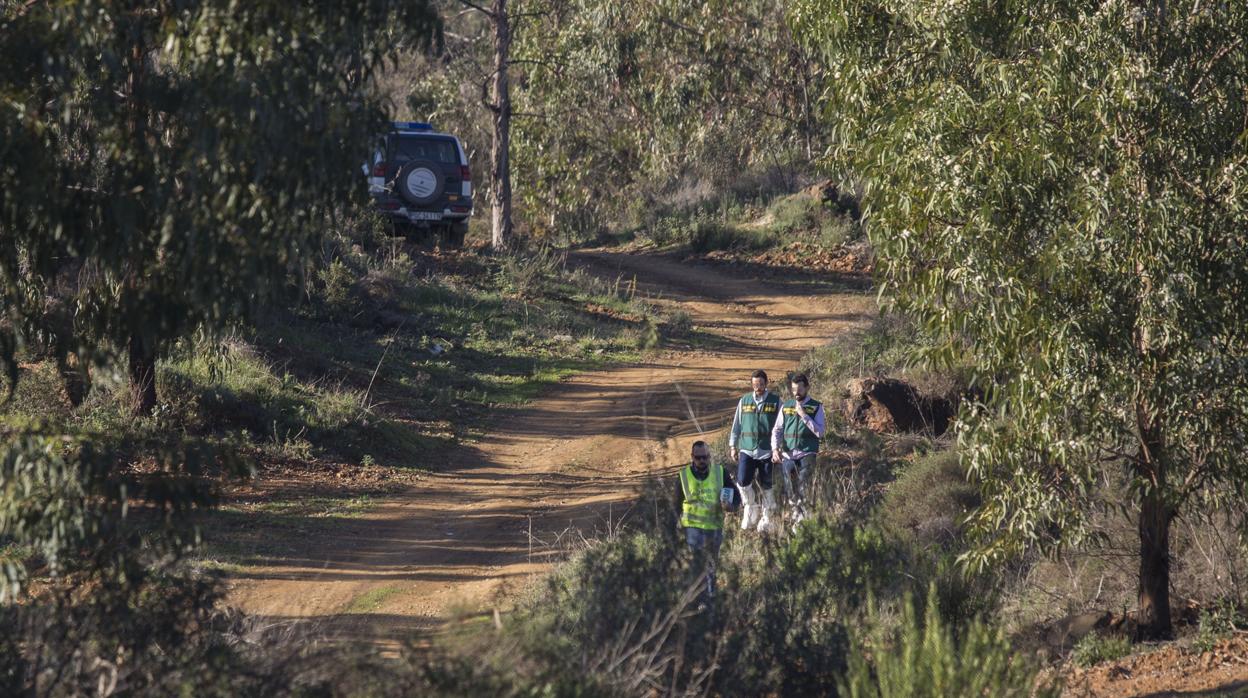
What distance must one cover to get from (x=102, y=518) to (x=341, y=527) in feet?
16.4

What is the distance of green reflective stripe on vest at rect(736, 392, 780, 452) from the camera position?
33.9ft

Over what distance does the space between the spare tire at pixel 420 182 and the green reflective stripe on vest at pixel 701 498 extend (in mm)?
13264

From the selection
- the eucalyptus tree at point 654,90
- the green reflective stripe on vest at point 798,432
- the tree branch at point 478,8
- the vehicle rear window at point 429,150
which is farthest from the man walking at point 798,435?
the vehicle rear window at point 429,150

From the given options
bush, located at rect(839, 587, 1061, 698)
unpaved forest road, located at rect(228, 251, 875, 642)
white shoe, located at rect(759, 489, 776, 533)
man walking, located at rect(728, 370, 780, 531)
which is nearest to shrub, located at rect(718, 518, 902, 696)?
bush, located at rect(839, 587, 1061, 698)

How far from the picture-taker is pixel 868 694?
18.1 feet

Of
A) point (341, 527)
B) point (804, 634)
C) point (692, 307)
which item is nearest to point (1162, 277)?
point (804, 634)

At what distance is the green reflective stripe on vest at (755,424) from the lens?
10344 mm

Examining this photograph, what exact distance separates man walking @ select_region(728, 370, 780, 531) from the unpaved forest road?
901 mm

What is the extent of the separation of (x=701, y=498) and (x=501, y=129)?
613 inches

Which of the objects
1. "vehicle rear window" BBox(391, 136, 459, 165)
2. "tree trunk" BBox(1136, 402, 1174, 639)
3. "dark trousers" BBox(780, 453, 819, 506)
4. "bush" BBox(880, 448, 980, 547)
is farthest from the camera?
"vehicle rear window" BBox(391, 136, 459, 165)

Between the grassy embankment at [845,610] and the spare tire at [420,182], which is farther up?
the spare tire at [420,182]

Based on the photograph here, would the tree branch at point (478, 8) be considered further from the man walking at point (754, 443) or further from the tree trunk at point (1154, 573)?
the tree trunk at point (1154, 573)

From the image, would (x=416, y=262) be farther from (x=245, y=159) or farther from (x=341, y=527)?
(x=245, y=159)

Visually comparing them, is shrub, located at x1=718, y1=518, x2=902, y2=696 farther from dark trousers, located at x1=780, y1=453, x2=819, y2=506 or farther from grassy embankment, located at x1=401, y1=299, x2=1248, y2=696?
dark trousers, located at x1=780, y1=453, x2=819, y2=506
